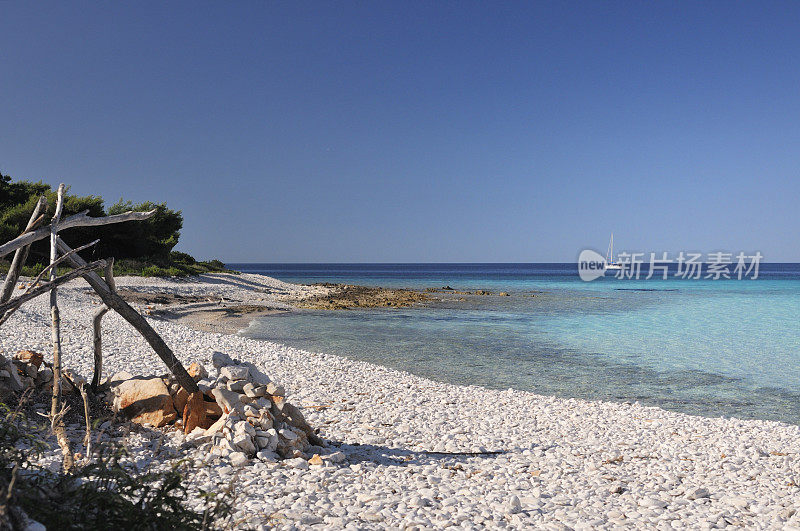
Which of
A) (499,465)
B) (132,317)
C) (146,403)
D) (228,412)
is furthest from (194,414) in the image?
(499,465)

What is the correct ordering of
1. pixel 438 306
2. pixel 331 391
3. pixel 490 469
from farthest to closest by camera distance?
pixel 438 306, pixel 331 391, pixel 490 469

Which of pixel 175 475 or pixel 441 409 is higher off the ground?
pixel 175 475

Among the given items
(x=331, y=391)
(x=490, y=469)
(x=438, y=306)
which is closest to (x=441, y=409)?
(x=331, y=391)

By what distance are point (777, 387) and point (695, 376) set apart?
1769 millimetres

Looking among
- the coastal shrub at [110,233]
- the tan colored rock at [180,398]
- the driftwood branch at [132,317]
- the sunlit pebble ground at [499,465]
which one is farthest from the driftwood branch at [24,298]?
the coastal shrub at [110,233]

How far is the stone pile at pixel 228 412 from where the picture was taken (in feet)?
20.1

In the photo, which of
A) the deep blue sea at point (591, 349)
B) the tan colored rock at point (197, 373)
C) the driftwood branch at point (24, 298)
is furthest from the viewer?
the deep blue sea at point (591, 349)

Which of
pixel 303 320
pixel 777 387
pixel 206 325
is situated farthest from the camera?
pixel 303 320

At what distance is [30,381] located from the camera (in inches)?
283

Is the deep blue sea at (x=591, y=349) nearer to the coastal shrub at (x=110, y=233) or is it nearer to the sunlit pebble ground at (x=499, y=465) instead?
the sunlit pebble ground at (x=499, y=465)

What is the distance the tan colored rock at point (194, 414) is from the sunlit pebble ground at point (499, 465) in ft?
0.88

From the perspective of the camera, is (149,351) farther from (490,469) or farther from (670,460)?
(670,460)

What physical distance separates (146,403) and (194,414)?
0.89 meters

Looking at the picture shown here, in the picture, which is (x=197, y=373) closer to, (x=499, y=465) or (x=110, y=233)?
(x=499, y=465)
